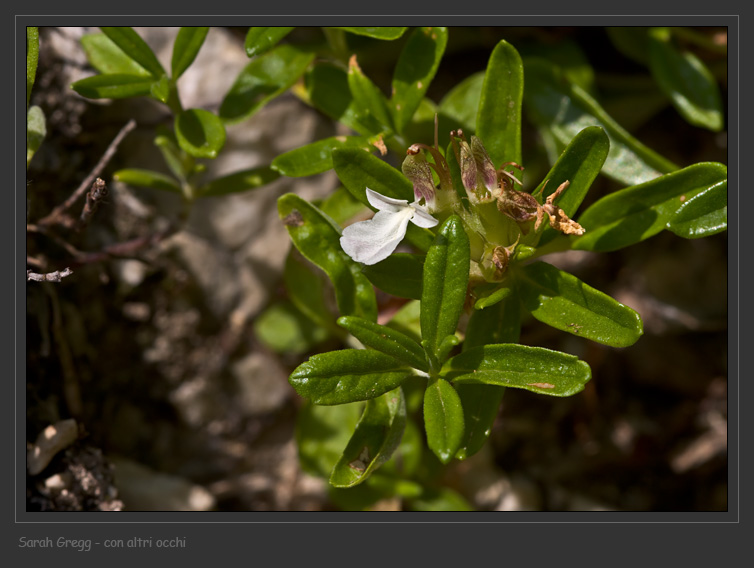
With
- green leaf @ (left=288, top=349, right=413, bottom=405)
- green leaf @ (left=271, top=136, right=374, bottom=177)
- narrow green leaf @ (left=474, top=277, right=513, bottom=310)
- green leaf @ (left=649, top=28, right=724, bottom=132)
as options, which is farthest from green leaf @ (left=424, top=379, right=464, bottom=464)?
green leaf @ (left=649, top=28, right=724, bottom=132)

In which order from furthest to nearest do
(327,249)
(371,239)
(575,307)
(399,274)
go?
(327,249)
(399,274)
(575,307)
(371,239)

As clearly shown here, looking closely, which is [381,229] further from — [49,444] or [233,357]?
[233,357]

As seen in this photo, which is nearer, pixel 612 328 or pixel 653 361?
pixel 612 328

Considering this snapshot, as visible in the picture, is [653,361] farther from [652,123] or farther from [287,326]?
[287,326]

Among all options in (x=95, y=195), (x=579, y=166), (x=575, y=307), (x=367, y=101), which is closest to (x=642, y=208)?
(x=579, y=166)

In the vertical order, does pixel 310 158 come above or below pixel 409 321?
above

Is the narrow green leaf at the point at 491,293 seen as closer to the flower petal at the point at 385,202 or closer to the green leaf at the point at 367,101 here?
the flower petal at the point at 385,202

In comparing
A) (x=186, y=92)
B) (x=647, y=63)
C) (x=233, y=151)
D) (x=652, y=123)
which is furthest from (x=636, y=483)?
(x=186, y=92)
